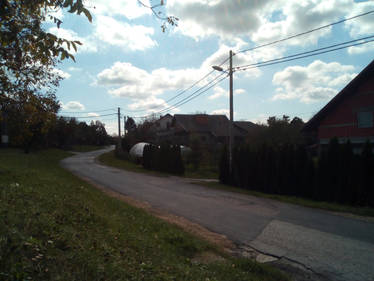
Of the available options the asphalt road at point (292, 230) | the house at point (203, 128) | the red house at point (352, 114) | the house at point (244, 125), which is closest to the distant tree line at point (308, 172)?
the asphalt road at point (292, 230)

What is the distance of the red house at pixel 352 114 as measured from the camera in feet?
55.8

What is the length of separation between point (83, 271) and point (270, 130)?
3281 cm

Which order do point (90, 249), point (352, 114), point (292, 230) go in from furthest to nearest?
point (352, 114)
point (292, 230)
point (90, 249)

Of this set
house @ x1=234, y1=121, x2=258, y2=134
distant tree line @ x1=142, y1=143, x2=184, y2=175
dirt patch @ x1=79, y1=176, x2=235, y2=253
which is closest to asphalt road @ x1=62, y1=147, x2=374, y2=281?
dirt patch @ x1=79, y1=176, x2=235, y2=253

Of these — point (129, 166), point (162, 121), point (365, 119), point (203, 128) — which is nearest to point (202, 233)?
point (365, 119)

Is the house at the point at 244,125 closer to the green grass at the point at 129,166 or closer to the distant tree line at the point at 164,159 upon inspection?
the green grass at the point at 129,166

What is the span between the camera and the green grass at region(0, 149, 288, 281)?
10.4 ft

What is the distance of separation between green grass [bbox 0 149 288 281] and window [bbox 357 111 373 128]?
15697 mm

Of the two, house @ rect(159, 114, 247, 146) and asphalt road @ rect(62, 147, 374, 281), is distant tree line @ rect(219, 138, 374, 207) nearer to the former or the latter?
asphalt road @ rect(62, 147, 374, 281)

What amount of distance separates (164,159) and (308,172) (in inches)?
652

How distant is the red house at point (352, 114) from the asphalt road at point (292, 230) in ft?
31.3

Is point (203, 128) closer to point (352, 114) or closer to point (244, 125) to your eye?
point (244, 125)

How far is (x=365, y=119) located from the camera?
17.4 meters

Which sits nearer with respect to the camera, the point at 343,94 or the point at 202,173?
the point at 343,94
